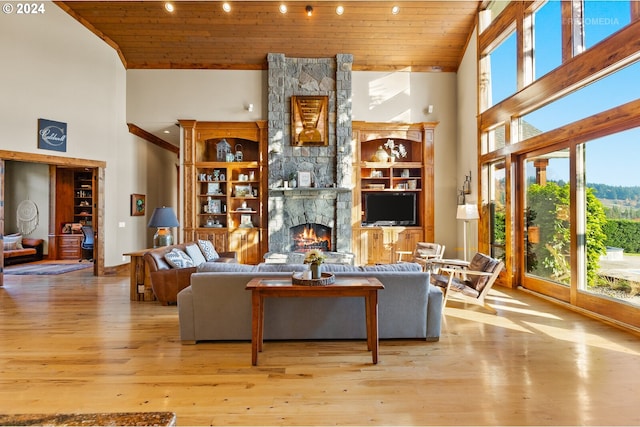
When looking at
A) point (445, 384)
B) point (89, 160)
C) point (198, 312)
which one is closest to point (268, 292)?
point (198, 312)

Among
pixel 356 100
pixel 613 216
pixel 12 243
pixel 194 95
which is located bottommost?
pixel 12 243

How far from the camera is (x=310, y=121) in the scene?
7.47 meters

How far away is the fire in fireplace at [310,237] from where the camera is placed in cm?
767

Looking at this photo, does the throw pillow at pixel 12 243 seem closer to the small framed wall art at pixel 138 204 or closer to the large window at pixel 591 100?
the small framed wall art at pixel 138 204

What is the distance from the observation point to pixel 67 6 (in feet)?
20.7

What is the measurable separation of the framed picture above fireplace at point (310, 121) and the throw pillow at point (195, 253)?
333cm

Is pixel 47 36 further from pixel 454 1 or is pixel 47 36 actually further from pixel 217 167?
pixel 454 1

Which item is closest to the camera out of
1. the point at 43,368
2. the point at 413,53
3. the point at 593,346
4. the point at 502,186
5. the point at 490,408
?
the point at 490,408

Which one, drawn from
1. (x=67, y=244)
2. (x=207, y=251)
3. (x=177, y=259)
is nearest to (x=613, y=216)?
(x=177, y=259)

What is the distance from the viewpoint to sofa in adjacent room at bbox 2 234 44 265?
8.07 meters

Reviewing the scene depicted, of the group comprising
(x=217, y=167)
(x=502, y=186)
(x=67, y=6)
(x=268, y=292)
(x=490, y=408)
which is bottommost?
(x=490, y=408)

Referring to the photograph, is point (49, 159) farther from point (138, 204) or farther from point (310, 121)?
point (310, 121)

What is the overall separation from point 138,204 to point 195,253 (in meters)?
3.82

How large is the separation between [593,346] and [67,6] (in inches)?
387
